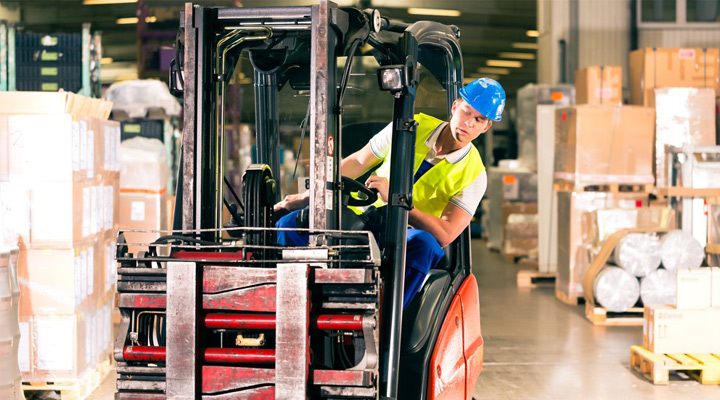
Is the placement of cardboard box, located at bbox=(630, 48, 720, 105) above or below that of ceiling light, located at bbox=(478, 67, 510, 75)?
below

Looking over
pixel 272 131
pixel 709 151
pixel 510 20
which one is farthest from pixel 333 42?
pixel 510 20

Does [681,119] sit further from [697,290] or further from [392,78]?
[392,78]

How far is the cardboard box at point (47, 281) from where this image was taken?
523 cm

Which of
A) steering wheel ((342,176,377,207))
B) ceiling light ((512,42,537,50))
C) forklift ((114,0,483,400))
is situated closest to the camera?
forklift ((114,0,483,400))

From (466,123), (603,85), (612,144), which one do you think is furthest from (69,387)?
(603,85)

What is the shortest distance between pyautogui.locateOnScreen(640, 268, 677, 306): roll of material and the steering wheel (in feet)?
16.2

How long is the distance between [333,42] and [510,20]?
732 inches

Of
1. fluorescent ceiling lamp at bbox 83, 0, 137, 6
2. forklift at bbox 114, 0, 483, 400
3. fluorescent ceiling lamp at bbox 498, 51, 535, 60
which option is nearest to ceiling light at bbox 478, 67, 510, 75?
fluorescent ceiling lamp at bbox 498, 51, 535, 60

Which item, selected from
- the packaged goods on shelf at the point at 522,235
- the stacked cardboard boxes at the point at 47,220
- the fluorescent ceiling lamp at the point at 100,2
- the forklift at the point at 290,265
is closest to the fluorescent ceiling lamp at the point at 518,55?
the fluorescent ceiling lamp at the point at 100,2

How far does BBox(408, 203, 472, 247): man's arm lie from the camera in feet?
12.4

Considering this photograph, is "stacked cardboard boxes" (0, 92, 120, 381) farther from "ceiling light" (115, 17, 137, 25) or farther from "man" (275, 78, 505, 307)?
"ceiling light" (115, 17, 137, 25)

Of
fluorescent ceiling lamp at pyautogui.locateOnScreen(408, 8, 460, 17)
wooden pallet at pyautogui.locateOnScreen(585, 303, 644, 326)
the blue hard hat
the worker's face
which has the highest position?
fluorescent ceiling lamp at pyautogui.locateOnScreen(408, 8, 460, 17)

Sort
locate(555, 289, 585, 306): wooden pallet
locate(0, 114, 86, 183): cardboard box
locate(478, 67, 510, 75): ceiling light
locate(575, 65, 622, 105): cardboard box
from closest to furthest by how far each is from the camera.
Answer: locate(0, 114, 86, 183): cardboard box < locate(555, 289, 585, 306): wooden pallet < locate(575, 65, 622, 105): cardboard box < locate(478, 67, 510, 75): ceiling light

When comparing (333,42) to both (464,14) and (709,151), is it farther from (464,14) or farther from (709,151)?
(464,14)
